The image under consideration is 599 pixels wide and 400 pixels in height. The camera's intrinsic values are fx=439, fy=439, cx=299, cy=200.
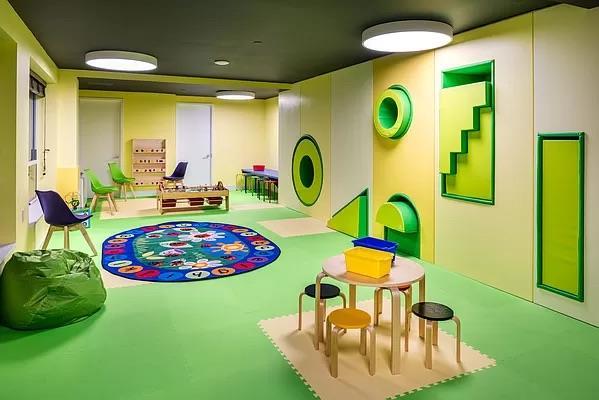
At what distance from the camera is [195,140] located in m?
11.4

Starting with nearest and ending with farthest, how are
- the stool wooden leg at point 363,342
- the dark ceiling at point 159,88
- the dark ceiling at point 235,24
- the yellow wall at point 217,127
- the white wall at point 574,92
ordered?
the stool wooden leg at point 363,342 < the white wall at point 574,92 < the dark ceiling at point 235,24 < the dark ceiling at point 159,88 < the yellow wall at point 217,127

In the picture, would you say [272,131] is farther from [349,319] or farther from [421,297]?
[349,319]

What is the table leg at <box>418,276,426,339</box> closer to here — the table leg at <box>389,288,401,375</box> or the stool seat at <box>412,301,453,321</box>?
the stool seat at <box>412,301,453,321</box>

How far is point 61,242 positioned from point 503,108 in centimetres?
547

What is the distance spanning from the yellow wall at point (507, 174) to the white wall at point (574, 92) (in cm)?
12

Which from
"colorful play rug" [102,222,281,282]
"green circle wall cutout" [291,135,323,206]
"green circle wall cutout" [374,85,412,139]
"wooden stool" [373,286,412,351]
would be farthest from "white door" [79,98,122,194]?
"wooden stool" [373,286,412,351]

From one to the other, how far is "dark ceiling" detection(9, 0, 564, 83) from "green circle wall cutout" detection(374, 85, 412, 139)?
60cm

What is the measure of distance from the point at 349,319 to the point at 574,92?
8.08 ft

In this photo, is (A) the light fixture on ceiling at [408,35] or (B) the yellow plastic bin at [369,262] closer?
(B) the yellow plastic bin at [369,262]

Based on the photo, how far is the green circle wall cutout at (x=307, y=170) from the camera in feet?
25.1

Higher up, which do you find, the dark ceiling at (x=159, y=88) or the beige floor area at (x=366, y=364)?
the dark ceiling at (x=159, y=88)

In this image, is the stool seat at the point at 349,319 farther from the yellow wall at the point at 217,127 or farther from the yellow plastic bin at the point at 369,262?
the yellow wall at the point at 217,127

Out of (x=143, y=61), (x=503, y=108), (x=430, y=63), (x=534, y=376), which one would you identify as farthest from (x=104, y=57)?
(x=534, y=376)

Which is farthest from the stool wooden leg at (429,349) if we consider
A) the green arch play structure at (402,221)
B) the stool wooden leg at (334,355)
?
the green arch play structure at (402,221)
